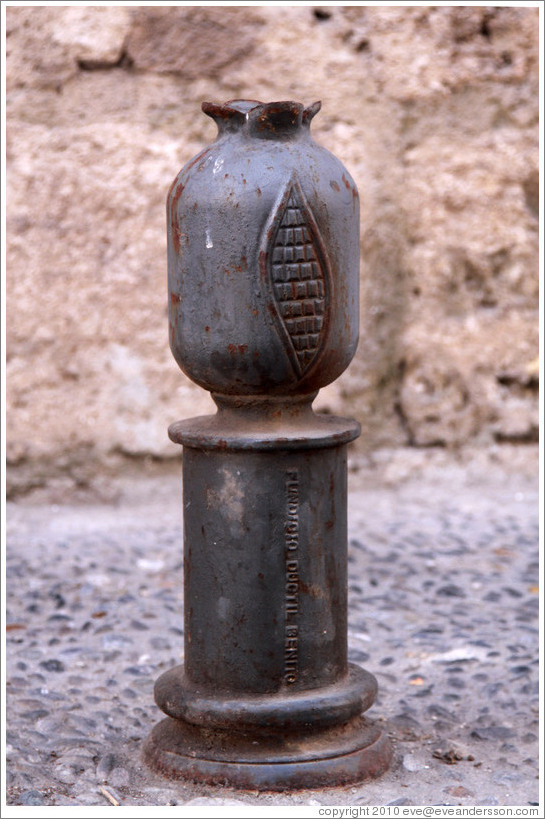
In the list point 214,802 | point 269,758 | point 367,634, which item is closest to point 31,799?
point 214,802

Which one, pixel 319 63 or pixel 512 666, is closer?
pixel 512 666

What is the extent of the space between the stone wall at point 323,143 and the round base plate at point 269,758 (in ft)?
5.96

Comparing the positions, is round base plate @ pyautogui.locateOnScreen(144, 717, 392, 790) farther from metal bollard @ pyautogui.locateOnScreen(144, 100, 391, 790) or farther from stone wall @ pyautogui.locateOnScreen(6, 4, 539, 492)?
stone wall @ pyautogui.locateOnScreen(6, 4, 539, 492)

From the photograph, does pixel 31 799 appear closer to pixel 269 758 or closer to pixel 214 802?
pixel 214 802

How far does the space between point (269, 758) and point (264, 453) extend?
555mm

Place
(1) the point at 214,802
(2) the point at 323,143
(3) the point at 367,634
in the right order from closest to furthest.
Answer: (1) the point at 214,802 → (3) the point at 367,634 → (2) the point at 323,143

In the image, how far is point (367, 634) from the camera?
9.63 feet

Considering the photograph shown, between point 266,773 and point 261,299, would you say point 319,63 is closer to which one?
point 261,299

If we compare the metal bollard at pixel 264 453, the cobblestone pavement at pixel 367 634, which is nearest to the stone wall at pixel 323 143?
the cobblestone pavement at pixel 367 634

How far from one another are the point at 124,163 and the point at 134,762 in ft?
7.11

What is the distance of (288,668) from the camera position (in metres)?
2.08

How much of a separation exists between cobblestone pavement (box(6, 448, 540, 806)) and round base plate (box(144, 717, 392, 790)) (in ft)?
0.09

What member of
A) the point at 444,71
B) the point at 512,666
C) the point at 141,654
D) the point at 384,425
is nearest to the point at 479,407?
the point at 384,425

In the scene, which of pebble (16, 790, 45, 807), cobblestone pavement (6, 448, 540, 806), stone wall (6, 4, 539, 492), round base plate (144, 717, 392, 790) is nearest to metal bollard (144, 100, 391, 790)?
round base plate (144, 717, 392, 790)
